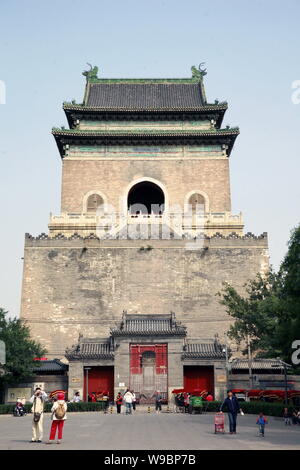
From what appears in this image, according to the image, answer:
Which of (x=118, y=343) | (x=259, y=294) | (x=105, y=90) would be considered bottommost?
(x=118, y=343)

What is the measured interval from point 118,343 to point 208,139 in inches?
698

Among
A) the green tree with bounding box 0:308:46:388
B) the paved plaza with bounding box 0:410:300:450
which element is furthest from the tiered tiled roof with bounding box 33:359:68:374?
the paved plaza with bounding box 0:410:300:450

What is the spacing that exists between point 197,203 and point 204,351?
1370 centimetres

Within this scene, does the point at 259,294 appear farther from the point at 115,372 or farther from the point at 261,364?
Result: the point at 115,372

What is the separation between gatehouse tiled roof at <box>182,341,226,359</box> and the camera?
97.7 ft

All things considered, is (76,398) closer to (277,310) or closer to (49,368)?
(49,368)

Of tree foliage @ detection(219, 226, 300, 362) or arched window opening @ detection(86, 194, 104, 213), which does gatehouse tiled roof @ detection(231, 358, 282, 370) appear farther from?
arched window opening @ detection(86, 194, 104, 213)

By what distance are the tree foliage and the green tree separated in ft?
31.7

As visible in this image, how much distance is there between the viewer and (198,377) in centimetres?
3014

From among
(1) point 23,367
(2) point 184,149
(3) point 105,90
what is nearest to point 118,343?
(1) point 23,367

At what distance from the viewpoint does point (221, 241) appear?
39.1m

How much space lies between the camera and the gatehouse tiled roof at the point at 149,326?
2980 cm

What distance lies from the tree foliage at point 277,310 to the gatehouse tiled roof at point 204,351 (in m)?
1.15

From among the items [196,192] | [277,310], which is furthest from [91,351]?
[196,192]
